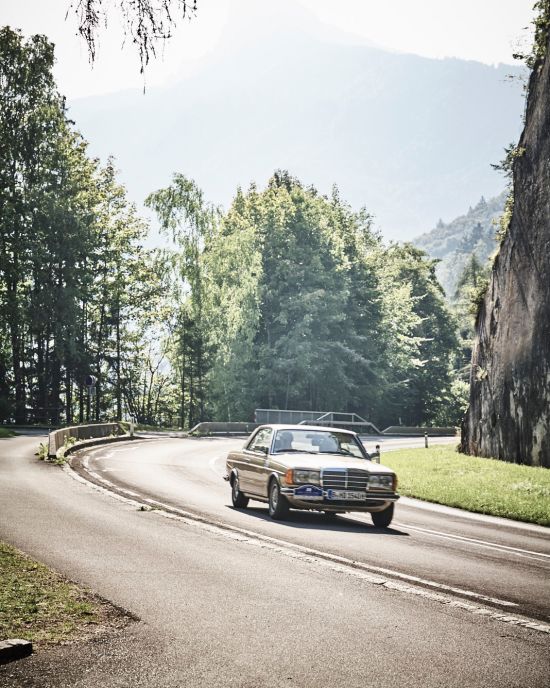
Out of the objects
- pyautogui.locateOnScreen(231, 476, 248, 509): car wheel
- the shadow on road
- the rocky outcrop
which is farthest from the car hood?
the rocky outcrop

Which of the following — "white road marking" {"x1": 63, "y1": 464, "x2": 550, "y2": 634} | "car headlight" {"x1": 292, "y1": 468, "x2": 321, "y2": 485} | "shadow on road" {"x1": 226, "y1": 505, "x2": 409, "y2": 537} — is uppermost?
"car headlight" {"x1": 292, "y1": 468, "x2": 321, "y2": 485}

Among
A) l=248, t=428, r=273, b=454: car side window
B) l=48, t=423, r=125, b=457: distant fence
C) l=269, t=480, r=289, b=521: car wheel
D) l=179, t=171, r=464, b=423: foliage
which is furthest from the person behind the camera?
l=179, t=171, r=464, b=423: foliage

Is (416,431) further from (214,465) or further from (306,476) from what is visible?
(306,476)

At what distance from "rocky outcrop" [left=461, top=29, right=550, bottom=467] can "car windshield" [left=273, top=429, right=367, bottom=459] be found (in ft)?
42.7

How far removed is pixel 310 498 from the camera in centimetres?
1634

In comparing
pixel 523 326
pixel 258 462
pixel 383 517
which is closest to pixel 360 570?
pixel 383 517

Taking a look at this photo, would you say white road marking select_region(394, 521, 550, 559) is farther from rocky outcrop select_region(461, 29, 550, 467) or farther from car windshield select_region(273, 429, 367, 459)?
rocky outcrop select_region(461, 29, 550, 467)

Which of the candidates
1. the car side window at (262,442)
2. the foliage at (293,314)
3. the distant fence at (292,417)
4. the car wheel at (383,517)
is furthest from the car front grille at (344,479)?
the foliage at (293,314)

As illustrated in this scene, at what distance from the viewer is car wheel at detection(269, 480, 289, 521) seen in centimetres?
1653

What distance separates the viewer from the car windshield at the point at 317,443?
17.9 m

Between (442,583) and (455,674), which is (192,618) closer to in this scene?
(455,674)

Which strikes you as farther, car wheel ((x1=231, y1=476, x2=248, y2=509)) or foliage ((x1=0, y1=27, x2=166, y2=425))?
foliage ((x1=0, y1=27, x2=166, y2=425))

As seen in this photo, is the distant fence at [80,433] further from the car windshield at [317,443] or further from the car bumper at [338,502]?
the car bumper at [338,502]

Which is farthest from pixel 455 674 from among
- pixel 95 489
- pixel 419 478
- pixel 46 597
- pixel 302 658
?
pixel 419 478
